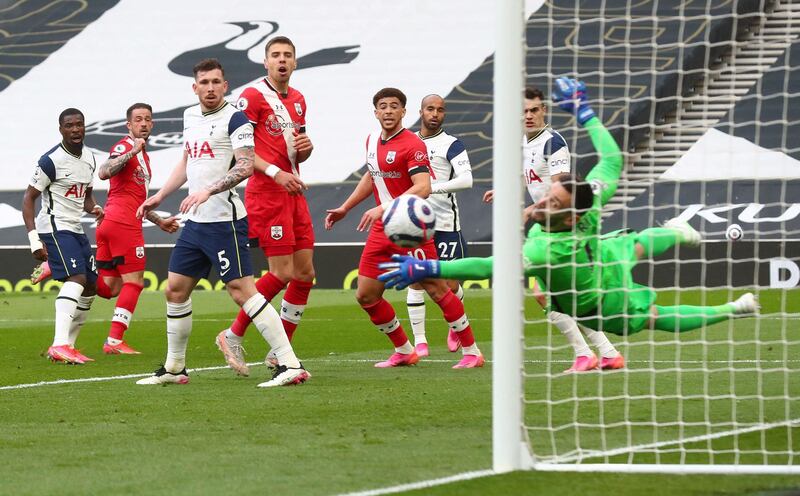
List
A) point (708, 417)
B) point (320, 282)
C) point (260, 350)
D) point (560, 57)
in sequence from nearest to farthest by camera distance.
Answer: point (708, 417) < point (260, 350) < point (320, 282) < point (560, 57)

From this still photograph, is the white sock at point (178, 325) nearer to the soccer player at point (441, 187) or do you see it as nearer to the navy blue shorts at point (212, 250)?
the navy blue shorts at point (212, 250)

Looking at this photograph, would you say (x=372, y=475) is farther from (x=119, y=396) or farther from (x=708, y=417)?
(x=119, y=396)

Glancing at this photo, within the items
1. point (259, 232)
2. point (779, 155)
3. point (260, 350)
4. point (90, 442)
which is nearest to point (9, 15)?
point (779, 155)

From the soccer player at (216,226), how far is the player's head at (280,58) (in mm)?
644

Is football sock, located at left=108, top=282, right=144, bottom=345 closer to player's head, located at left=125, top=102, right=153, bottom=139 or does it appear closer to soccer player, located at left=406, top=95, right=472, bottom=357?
player's head, located at left=125, top=102, right=153, bottom=139

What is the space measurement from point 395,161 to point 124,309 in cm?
315

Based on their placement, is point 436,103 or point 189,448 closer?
point 189,448

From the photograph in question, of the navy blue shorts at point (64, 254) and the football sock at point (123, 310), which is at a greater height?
the navy blue shorts at point (64, 254)

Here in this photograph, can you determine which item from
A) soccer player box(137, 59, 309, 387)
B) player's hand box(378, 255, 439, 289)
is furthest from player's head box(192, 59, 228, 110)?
player's hand box(378, 255, 439, 289)

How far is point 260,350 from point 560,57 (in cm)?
1300

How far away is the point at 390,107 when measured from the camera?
8.82 metres

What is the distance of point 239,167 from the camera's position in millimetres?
7418

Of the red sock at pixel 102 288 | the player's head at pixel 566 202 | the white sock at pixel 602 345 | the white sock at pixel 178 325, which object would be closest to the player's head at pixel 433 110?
the white sock at pixel 602 345

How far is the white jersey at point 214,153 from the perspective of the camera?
7.59m
